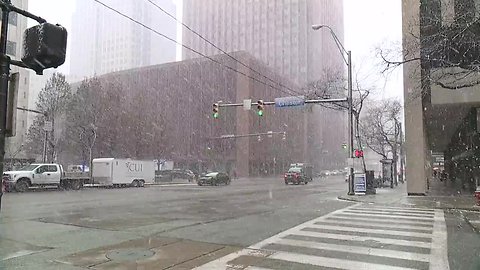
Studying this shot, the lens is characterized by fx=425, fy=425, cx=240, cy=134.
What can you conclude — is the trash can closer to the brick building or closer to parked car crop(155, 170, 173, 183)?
parked car crop(155, 170, 173, 183)

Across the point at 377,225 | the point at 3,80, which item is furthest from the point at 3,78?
the point at 377,225

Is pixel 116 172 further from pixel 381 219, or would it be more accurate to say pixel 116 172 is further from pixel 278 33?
pixel 278 33

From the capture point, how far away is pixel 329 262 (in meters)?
7.41

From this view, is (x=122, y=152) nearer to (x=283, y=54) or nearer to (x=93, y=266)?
(x=283, y=54)

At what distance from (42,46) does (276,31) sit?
2727 inches

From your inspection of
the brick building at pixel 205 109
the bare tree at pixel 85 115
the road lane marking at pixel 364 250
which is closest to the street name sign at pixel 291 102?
the road lane marking at pixel 364 250

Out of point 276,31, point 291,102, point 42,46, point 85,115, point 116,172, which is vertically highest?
point 276,31

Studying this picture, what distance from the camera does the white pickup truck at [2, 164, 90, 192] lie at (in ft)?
93.1

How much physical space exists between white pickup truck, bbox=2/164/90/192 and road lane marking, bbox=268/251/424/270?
2519 cm

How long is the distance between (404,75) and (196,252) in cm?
1997

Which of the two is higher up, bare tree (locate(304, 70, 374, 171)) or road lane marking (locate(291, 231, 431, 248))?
bare tree (locate(304, 70, 374, 171))

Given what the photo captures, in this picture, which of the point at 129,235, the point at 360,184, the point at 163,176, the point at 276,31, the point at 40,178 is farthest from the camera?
the point at 276,31

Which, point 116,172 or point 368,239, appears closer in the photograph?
point 368,239

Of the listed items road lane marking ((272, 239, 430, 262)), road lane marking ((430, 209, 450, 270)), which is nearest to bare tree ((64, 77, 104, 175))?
road lane marking ((430, 209, 450, 270))
